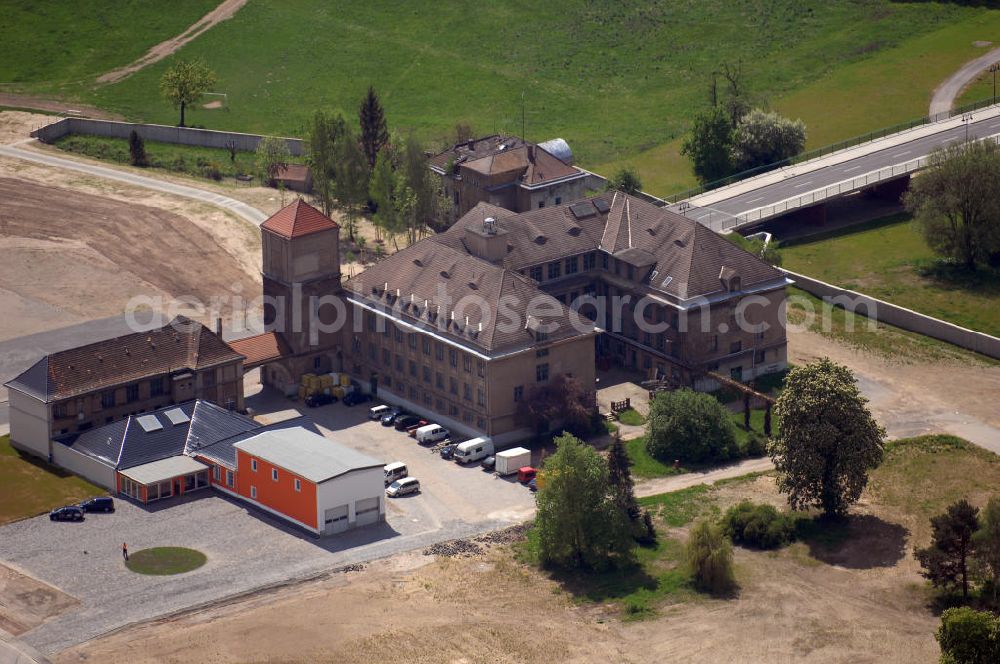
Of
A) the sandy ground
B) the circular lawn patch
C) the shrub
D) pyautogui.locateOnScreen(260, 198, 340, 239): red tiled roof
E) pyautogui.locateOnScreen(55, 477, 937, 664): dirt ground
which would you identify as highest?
pyautogui.locateOnScreen(260, 198, 340, 239): red tiled roof

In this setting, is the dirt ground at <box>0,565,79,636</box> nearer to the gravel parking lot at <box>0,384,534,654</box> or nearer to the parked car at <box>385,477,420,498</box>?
the gravel parking lot at <box>0,384,534,654</box>

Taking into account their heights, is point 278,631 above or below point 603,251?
below

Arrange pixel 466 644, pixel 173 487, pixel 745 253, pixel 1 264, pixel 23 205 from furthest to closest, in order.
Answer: pixel 23 205 < pixel 1 264 < pixel 745 253 < pixel 173 487 < pixel 466 644

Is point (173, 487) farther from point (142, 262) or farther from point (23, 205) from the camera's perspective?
point (23, 205)

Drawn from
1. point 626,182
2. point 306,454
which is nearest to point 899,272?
point 626,182

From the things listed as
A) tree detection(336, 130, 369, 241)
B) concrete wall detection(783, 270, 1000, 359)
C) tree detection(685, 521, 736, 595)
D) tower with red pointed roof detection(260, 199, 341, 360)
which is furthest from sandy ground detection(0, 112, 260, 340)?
tree detection(685, 521, 736, 595)

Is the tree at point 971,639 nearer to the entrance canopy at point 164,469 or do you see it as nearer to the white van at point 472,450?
the white van at point 472,450

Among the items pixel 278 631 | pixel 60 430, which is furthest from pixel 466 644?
pixel 60 430
